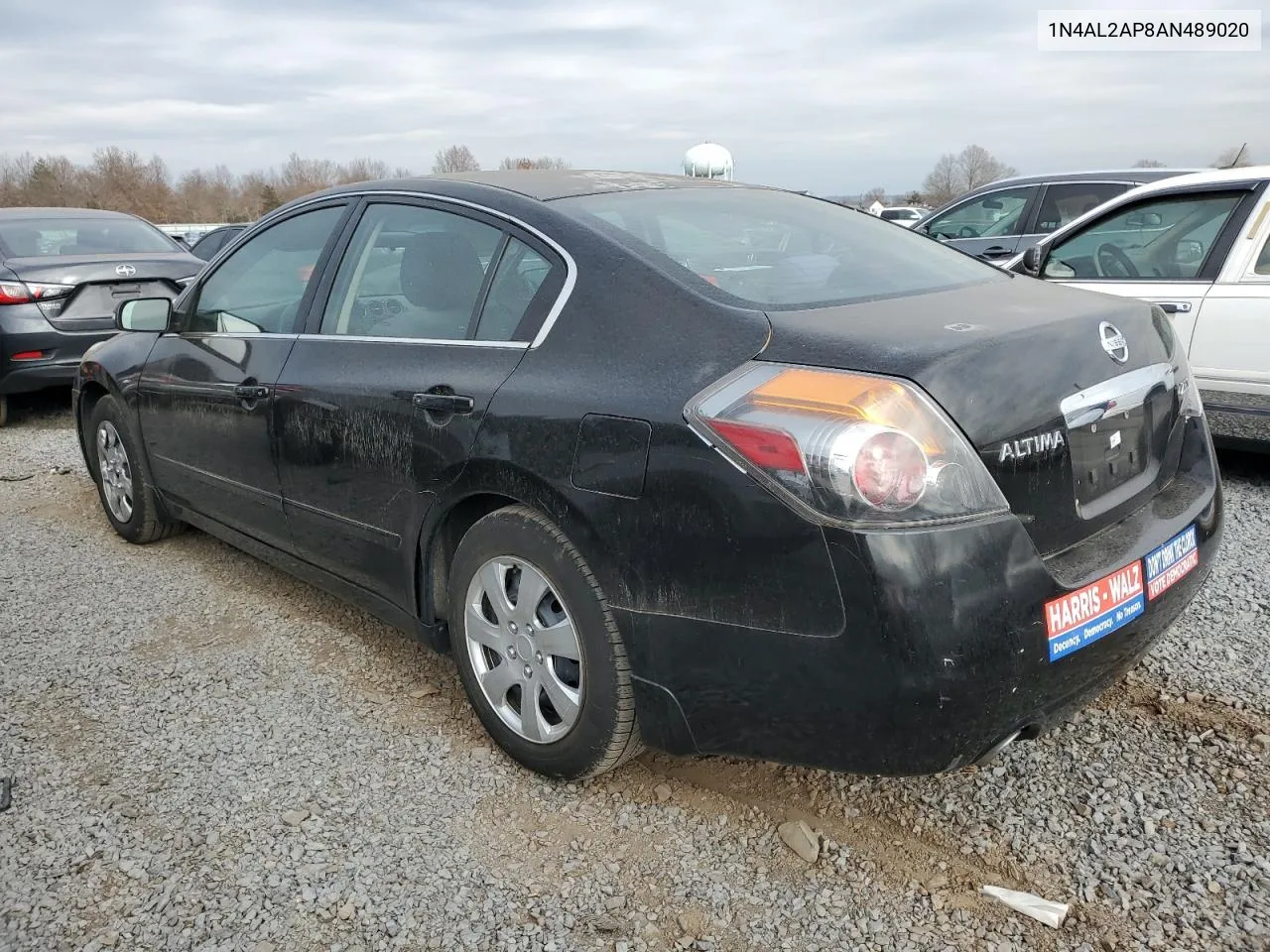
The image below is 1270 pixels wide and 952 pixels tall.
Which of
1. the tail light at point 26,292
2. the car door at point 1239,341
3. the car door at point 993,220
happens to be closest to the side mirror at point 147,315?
the tail light at point 26,292

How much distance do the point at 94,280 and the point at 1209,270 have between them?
7.31m

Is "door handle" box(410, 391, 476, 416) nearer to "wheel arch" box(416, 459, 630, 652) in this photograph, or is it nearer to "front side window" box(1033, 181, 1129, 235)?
"wheel arch" box(416, 459, 630, 652)

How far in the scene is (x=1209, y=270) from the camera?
4895 millimetres

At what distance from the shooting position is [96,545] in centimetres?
470

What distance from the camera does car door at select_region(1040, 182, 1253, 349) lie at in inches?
193

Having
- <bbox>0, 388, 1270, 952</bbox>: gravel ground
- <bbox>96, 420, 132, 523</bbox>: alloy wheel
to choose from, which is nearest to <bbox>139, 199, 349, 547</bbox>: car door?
<bbox>96, 420, 132, 523</bbox>: alloy wheel

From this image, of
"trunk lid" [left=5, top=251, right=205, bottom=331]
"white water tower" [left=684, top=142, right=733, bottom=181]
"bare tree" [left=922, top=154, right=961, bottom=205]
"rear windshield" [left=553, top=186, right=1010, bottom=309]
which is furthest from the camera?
"bare tree" [left=922, top=154, right=961, bottom=205]

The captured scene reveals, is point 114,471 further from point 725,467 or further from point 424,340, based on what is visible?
point 725,467

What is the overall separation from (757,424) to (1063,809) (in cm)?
127

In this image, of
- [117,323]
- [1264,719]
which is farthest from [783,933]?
[117,323]

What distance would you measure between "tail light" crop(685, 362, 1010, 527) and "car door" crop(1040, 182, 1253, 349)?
145 inches

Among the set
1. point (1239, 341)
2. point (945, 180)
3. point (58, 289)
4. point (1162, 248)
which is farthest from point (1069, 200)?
point (945, 180)

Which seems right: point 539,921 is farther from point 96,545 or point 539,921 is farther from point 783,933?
point 96,545

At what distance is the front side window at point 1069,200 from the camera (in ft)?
27.6
